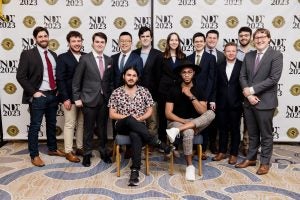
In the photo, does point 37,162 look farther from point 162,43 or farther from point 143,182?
point 162,43

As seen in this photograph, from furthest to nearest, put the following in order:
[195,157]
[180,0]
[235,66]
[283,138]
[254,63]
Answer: [283,138] → [180,0] → [195,157] → [235,66] → [254,63]

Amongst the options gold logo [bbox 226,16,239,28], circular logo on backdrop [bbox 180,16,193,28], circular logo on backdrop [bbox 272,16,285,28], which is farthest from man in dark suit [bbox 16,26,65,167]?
circular logo on backdrop [bbox 272,16,285,28]

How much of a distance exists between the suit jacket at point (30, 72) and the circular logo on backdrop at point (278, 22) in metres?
3.12

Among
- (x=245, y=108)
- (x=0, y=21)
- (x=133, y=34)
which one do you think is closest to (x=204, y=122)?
(x=245, y=108)

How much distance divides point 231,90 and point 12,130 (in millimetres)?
3191

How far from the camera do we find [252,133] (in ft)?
12.2

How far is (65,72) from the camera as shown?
383cm

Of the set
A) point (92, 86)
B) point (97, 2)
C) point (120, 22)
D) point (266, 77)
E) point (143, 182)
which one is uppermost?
point (97, 2)

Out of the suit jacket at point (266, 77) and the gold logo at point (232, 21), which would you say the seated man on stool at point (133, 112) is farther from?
the gold logo at point (232, 21)

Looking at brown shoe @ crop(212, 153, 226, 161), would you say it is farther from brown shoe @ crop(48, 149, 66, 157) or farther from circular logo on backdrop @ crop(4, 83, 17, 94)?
circular logo on backdrop @ crop(4, 83, 17, 94)

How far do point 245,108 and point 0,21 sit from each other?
343cm

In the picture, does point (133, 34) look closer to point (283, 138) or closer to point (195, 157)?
point (195, 157)

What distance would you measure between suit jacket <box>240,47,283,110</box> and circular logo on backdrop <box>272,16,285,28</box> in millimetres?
1180

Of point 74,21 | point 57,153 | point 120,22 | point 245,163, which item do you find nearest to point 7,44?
point 74,21
